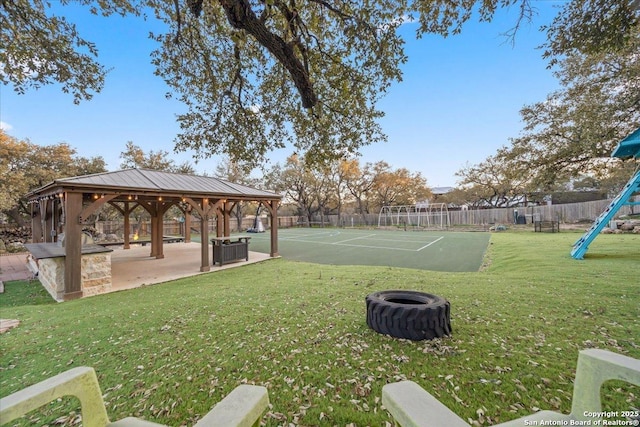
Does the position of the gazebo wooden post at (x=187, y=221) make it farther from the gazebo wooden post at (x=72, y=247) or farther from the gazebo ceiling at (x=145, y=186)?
the gazebo wooden post at (x=72, y=247)

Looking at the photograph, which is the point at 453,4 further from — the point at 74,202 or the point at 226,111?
the point at 74,202

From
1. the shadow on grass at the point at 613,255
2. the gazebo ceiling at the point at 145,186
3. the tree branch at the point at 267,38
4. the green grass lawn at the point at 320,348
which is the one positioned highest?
the tree branch at the point at 267,38

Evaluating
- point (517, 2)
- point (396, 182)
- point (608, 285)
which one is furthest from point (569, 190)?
point (517, 2)

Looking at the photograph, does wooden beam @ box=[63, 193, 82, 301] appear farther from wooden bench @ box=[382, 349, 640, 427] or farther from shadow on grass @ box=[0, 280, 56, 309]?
wooden bench @ box=[382, 349, 640, 427]

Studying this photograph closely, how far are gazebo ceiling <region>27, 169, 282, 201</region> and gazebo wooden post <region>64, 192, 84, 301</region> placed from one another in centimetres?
35

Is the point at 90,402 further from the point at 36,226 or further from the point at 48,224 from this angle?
the point at 36,226

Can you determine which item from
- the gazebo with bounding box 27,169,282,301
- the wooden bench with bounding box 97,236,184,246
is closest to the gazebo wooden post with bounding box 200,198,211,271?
the gazebo with bounding box 27,169,282,301

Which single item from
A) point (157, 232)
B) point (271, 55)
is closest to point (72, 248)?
point (157, 232)

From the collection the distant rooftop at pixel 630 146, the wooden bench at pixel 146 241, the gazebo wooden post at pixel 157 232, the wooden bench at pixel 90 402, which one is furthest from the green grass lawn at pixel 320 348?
the wooden bench at pixel 146 241

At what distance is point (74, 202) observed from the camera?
19.1 feet

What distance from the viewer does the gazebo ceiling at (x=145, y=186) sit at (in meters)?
6.02

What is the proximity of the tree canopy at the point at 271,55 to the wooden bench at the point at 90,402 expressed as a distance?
3.59 metres

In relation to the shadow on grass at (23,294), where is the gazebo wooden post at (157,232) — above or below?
above

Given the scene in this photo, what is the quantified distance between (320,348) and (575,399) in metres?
2.10
